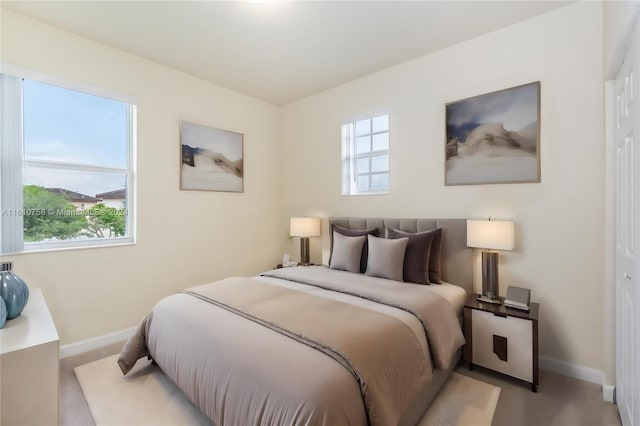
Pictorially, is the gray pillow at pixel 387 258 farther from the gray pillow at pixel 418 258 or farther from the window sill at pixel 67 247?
the window sill at pixel 67 247

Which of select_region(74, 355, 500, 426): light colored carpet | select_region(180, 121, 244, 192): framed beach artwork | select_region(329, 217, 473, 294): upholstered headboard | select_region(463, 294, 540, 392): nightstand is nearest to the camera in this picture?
select_region(74, 355, 500, 426): light colored carpet

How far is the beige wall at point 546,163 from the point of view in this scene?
7.03ft

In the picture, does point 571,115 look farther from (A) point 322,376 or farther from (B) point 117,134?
(B) point 117,134

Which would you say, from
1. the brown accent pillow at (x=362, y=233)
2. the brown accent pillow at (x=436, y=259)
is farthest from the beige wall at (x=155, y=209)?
the brown accent pillow at (x=436, y=259)

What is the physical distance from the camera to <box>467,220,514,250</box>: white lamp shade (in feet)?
7.32

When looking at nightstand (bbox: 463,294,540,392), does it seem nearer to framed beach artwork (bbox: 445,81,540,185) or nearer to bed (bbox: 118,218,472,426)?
bed (bbox: 118,218,472,426)

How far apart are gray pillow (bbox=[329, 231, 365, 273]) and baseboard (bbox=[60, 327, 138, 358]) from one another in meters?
2.21

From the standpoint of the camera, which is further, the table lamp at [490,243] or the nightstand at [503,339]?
the table lamp at [490,243]

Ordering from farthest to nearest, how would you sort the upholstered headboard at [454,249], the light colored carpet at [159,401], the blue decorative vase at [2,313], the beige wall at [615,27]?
1. the upholstered headboard at [454,249]
2. the light colored carpet at [159,401]
3. the blue decorative vase at [2,313]
4. the beige wall at [615,27]

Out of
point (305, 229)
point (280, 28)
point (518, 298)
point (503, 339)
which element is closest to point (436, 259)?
point (518, 298)

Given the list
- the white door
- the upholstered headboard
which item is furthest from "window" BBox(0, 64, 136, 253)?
the white door

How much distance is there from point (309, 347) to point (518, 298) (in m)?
1.74

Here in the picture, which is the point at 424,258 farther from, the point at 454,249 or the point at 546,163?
the point at 546,163

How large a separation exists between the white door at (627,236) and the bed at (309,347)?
2.79ft
